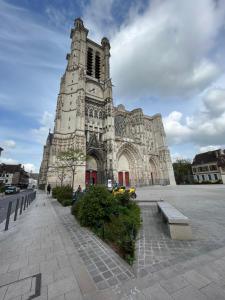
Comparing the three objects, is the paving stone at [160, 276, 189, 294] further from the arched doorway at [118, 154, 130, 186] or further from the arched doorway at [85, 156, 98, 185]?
the arched doorway at [118, 154, 130, 186]

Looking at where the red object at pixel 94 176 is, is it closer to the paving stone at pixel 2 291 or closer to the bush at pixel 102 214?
the bush at pixel 102 214

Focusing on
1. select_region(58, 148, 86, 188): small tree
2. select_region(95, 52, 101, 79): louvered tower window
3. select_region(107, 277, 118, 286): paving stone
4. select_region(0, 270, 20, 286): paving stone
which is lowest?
select_region(0, 270, 20, 286): paving stone

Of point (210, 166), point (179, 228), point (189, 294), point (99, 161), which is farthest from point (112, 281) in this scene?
point (210, 166)

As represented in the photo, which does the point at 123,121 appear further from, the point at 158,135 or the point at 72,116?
the point at 72,116

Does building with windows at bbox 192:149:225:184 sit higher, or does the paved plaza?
building with windows at bbox 192:149:225:184

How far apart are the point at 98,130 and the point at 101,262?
103 ft

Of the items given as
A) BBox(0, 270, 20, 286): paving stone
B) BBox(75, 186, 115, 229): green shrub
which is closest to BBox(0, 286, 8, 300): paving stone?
BBox(0, 270, 20, 286): paving stone

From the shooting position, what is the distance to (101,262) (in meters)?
3.02

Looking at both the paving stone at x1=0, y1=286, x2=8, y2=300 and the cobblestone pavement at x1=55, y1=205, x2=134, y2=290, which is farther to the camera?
the cobblestone pavement at x1=55, y1=205, x2=134, y2=290

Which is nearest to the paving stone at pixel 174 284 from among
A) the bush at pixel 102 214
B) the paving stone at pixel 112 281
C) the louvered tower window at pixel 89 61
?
the paving stone at pixel 112 281

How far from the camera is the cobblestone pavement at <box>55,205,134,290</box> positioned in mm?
2430

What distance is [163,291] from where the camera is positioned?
204cm

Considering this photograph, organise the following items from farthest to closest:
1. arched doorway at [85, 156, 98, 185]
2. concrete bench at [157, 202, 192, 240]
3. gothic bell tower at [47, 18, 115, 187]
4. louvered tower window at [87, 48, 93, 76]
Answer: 1. louvered tower window at [87, 48, 93, 76]
2. arched doorway at [85, 156, 98, 185]
3. gothic bell tower at [47, 18, 115, 187]
4. concrete bench at [157, 202, 192, 240]

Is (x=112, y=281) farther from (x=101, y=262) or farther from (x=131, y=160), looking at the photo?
(x=131, y=160)
